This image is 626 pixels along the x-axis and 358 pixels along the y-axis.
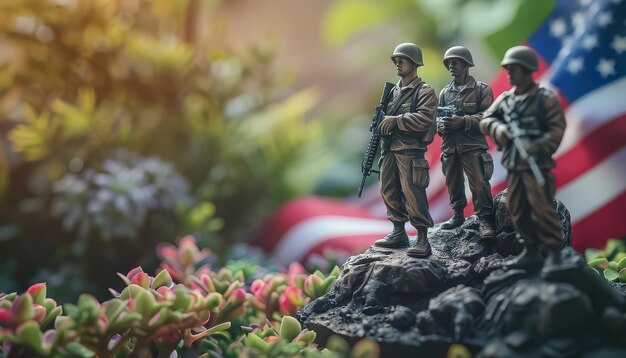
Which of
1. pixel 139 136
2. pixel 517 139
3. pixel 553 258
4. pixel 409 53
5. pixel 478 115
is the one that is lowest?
pixel 553 258

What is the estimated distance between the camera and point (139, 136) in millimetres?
2904

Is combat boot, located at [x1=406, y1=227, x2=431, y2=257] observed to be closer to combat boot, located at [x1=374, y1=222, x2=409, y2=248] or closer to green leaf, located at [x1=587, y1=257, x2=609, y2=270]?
combat boot, located at [x1=374, y1=222, x2=409, y2=248]

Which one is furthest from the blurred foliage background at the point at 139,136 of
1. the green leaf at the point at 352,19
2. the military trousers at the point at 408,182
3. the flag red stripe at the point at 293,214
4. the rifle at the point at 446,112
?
the rifle at the point at 446,112

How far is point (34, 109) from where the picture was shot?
2850 millimetres

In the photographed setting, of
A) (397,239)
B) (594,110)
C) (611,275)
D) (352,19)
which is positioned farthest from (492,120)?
(352,19)

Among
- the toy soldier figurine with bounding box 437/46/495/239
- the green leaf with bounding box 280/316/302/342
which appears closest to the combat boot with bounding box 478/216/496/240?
the toy soldier figurine with bounding box 437/46/495/239

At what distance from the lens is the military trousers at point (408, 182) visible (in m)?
1.42

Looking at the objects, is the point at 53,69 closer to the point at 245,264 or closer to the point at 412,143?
the point at 245,264

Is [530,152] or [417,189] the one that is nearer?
[530,152]

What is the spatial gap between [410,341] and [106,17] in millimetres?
2291

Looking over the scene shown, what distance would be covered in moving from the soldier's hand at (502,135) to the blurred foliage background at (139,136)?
1.45 m

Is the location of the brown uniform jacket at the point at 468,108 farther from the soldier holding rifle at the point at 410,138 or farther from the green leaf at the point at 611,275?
the green leaf at the point at 611,275

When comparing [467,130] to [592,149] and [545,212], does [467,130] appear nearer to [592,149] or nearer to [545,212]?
[545,212]

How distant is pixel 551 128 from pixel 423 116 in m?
0.28
